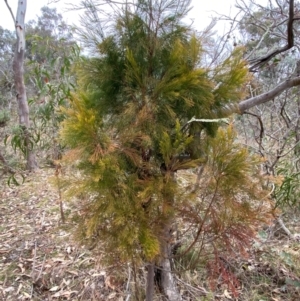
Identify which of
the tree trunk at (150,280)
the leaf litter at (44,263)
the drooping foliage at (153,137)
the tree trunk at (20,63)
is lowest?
the leaf litter at (44,263)

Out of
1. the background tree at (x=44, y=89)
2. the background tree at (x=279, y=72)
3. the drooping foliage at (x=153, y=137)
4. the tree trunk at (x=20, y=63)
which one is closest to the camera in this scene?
the drooping foliage at (x=153, y=137)

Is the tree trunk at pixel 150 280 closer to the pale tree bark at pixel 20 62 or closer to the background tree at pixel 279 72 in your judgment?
the background tree at pixel 279 72

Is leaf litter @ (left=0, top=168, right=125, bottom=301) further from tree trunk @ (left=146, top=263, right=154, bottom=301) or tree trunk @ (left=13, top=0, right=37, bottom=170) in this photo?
tree trunk @ (left=13, top=0, right=37, bottom=170)

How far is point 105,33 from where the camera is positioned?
877 mm

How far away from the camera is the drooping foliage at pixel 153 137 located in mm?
810

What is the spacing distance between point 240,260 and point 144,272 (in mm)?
830

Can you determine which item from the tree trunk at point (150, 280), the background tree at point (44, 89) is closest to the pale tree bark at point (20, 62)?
the background tree at point (44, 89)

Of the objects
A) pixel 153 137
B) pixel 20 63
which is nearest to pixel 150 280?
pixel 153 137

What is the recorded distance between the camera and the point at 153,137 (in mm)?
847

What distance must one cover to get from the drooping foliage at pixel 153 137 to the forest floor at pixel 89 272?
590 millimetres

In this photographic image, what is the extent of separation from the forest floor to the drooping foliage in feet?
1.94

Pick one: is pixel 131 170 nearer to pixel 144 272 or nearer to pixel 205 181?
pixel 205 181

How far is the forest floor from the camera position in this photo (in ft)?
5.37

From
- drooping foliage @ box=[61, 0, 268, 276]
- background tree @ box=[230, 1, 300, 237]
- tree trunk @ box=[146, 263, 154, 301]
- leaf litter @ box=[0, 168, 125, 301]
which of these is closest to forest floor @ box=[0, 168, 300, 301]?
leaf litter @ box=[0, 168, 125, 301]
